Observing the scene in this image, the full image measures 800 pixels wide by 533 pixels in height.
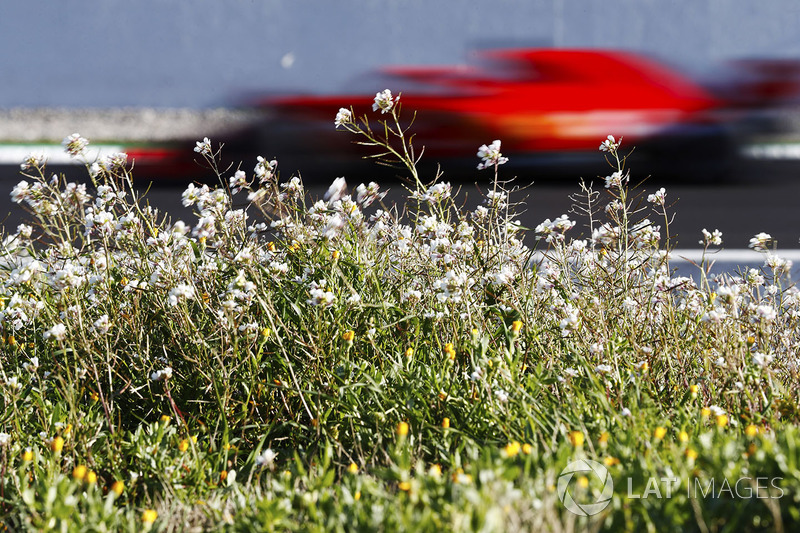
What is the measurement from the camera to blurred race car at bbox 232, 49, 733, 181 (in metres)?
7.84

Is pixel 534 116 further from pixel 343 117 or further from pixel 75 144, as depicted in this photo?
pixel 75 144

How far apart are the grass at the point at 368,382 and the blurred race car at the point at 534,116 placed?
4659 millimetres

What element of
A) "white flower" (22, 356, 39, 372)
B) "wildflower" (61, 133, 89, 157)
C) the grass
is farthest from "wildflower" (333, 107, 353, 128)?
"white flower" (22, 356, 39, 372)

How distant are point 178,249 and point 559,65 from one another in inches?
243

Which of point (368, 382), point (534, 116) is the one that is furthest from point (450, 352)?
point (534, 116)

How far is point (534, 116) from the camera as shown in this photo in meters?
7.82

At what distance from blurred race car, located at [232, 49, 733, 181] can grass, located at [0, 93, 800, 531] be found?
4.66 m

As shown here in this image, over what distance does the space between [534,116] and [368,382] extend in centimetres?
581

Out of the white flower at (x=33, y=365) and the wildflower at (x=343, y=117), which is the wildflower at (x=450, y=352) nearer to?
the wildflower at (x=343, y=117)

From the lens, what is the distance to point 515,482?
197cm

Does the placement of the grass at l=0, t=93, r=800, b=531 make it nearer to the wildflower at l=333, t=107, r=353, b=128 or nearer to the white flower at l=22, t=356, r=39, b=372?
the white flower at l=22, t=356, r=39, b=372

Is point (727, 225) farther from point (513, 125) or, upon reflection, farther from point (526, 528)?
point (526, 528)

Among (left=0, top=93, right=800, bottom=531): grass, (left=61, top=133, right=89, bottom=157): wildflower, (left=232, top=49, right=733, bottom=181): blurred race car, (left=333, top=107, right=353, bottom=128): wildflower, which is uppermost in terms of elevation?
(left=232, top=49, right=733, bottom=181): blurred race car

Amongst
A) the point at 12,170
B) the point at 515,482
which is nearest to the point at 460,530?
the point at 515,482
